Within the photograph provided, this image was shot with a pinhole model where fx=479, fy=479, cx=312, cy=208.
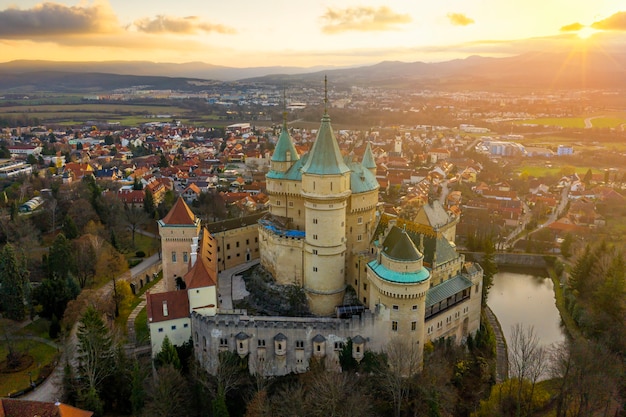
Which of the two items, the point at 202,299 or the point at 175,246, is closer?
the point at 202,299

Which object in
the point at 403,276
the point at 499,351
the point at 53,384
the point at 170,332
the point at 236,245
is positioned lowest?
the point at 499,351

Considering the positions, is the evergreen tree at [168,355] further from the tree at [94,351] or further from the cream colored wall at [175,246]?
the cream colored wall at [175,246]

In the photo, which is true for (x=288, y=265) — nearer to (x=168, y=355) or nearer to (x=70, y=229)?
(x=168, y=355)

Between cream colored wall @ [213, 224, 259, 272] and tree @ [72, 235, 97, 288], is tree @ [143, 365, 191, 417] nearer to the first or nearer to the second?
cream colored wall @ [213, 224, 259, 272]

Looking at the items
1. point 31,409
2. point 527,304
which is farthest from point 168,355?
point 527,304

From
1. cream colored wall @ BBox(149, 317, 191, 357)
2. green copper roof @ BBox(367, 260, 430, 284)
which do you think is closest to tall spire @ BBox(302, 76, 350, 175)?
green copper roof @ BBox(367, 260, 430, 284)

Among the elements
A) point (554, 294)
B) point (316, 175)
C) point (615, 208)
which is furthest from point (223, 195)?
point (615, 208)

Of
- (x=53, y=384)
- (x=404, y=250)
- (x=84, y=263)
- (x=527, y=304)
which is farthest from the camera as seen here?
(x=527, y=304)
